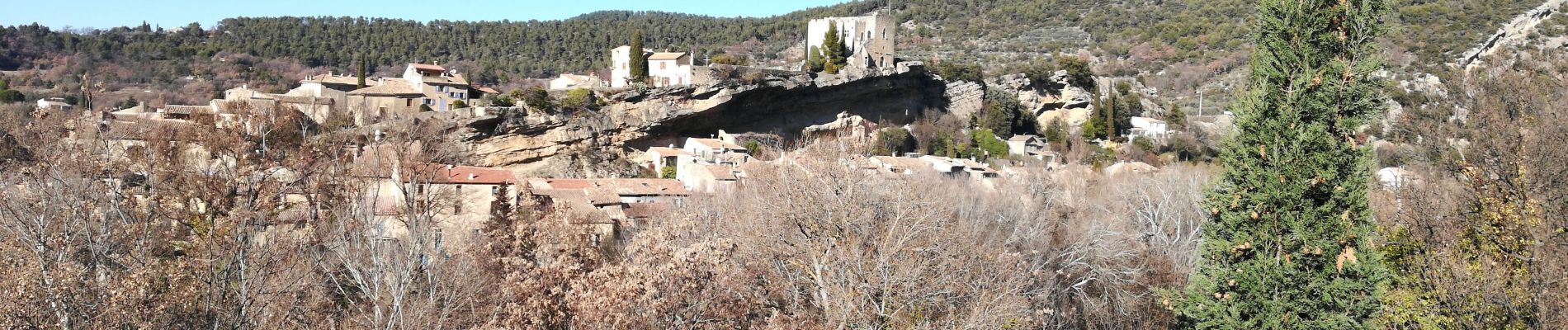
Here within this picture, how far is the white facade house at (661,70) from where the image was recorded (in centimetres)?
4559

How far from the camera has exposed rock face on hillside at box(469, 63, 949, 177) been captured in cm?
3938

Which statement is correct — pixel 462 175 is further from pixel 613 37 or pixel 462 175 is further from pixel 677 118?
pixel 613 37

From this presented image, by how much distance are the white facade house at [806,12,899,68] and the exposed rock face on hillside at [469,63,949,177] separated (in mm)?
1768

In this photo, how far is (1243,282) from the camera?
10461mm

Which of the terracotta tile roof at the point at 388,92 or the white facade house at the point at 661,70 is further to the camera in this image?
the white facade house at the point at 661,70

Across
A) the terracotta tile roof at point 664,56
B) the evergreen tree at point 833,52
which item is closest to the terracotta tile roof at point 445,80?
the terracotta tile roof at point 664,56

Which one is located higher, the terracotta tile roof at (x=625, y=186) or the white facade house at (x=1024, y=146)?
the white facade house at (x=1024, y=146)

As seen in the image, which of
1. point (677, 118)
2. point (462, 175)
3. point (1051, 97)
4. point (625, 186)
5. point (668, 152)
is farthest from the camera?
point (1051, 97)

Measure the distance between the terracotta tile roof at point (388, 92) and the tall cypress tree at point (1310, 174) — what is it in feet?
119

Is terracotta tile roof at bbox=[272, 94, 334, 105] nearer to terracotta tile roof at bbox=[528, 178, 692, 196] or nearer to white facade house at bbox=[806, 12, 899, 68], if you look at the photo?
terracotta tile roof at bbox=[528, 178, 692, 196]

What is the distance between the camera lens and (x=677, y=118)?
42031 mm

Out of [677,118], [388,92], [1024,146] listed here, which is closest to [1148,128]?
[1024,146]

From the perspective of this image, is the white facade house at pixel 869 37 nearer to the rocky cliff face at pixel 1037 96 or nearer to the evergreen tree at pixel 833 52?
the evergreen tree at pixel 833 52

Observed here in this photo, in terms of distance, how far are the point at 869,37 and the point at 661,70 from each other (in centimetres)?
1126
